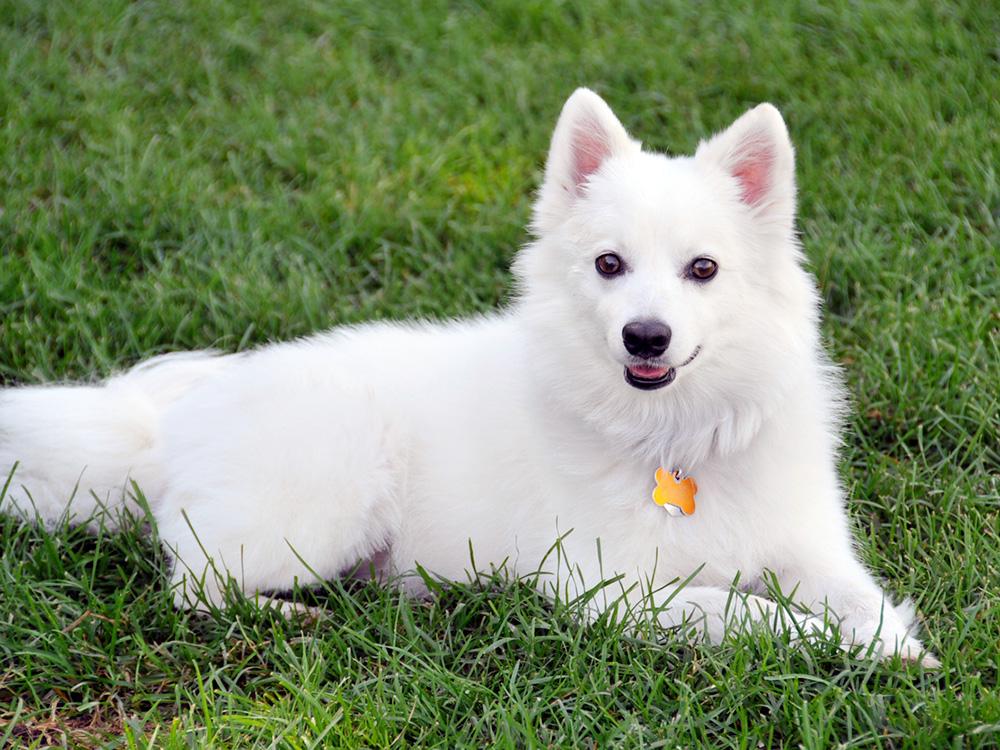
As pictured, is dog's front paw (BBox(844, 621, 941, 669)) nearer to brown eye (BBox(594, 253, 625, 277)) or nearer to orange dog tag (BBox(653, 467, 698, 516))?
orange dog tag (BBox(653, 467, 698, 516))

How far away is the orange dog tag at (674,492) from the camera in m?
3.20

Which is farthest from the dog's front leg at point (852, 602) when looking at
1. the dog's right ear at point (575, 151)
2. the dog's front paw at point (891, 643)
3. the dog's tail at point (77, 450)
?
the dog's tail at point (77, 450)

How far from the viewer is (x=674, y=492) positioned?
321cm

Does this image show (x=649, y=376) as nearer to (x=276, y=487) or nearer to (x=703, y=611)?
(x=703, y=611)

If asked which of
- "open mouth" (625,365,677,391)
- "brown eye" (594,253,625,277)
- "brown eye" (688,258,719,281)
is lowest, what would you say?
"open mouth" (625,365,677,391)

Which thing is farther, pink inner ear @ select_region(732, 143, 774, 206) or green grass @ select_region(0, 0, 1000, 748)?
pink inner ear @ select_region(732, 143, 774, 206)

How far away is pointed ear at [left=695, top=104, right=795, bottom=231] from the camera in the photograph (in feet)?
10.3

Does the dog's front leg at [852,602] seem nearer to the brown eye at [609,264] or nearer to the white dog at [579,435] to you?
the white dog at [579,435]

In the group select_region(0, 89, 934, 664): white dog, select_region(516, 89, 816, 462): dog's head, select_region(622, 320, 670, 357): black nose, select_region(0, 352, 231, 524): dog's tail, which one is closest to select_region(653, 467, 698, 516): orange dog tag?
select_region(0, 89, 934, 664): white dog

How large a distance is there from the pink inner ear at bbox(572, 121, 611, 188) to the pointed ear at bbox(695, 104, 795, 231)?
274 millimetres

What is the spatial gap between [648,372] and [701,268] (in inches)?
12.1

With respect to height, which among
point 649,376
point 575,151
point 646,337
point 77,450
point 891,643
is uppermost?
point 575,151

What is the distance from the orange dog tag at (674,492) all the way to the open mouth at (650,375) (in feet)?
0.98

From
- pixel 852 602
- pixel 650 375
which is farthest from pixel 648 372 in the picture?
pixel 852 602
